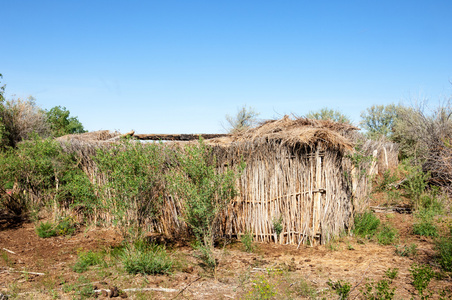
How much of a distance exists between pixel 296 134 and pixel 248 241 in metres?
2.14

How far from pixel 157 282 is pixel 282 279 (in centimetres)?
171

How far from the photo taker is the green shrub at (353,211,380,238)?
21.4ft

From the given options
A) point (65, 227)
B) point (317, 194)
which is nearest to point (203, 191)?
point (317, 194)

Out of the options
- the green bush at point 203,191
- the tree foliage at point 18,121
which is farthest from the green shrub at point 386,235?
the tree foliage at point 18,121

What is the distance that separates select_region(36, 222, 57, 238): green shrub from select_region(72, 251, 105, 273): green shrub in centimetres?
213

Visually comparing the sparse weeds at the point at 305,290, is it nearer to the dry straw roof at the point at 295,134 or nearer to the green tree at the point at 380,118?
the dry straw roof at the point at 295,134

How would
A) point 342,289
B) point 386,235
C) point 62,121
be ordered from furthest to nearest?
1. point 62,121
2. point 386,235
3. point 342,289

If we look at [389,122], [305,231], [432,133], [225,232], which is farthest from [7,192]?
[389,122]

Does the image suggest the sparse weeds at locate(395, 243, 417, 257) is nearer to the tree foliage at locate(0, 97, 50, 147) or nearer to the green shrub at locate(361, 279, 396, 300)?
the green shrub at locate(361, 279, 396, 300)

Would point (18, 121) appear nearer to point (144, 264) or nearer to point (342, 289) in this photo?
point (144, 264)

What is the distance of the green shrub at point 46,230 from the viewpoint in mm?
6934

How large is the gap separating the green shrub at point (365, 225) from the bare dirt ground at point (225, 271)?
313 mm

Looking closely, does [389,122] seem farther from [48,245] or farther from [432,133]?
[48,245]

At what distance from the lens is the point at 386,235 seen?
634cm
